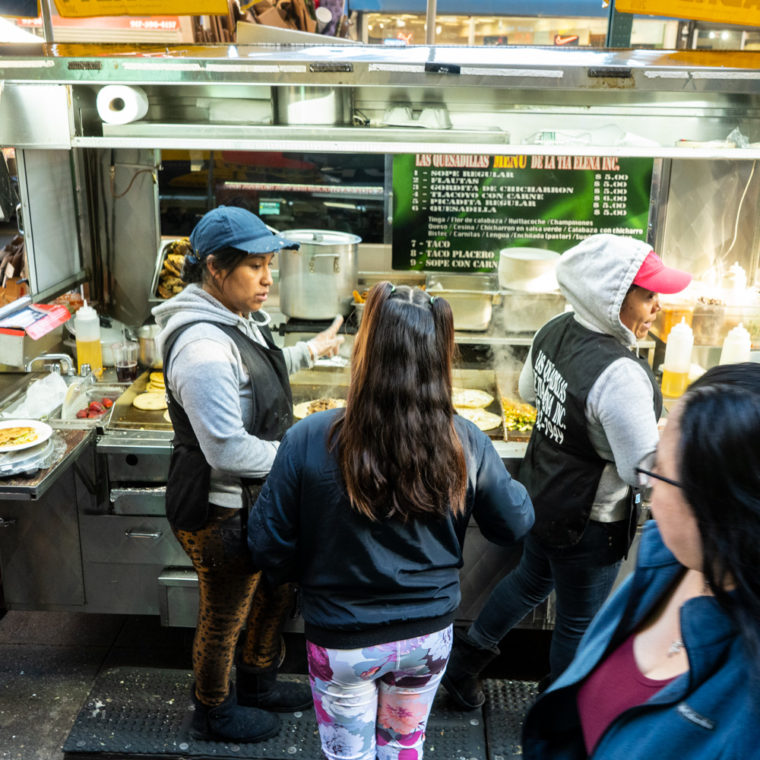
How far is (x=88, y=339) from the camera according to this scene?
3842 mm

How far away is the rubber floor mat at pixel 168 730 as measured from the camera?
299 cm

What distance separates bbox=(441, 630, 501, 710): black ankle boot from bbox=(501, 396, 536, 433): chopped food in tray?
0.91m

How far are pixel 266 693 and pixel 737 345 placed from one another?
2.49m

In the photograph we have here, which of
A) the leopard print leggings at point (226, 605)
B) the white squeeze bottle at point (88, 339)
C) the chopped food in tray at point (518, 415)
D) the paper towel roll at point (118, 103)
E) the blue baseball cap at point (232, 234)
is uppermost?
the paper towel roll at point (118, 103)

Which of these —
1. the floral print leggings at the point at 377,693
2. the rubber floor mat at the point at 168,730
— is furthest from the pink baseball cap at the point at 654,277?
the rubber floor mat at the point at 168,730

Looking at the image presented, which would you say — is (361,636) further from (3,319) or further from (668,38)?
(668,38)

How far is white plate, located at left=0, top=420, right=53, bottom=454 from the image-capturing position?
2834 millimetres

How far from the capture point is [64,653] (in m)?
3.70

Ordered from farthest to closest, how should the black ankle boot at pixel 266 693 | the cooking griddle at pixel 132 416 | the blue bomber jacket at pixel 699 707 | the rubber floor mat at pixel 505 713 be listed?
the cooking griddle at pixel 132 416
the black ankle boot at pixel 266 693
the rubber floor mat at pixel 505 713
the blue bomber jacket at pixel 699 707

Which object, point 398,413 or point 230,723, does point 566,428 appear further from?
point 230,723

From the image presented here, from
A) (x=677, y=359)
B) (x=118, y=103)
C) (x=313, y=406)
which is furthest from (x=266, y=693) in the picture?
(x=118, y=103)

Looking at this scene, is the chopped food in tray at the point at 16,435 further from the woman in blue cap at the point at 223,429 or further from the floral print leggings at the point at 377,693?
the floral print leggings at the point at 377,693

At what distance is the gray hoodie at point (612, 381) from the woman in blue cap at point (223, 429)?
3.27 feet

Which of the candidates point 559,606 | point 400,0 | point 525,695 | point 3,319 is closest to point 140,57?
point 3,319
